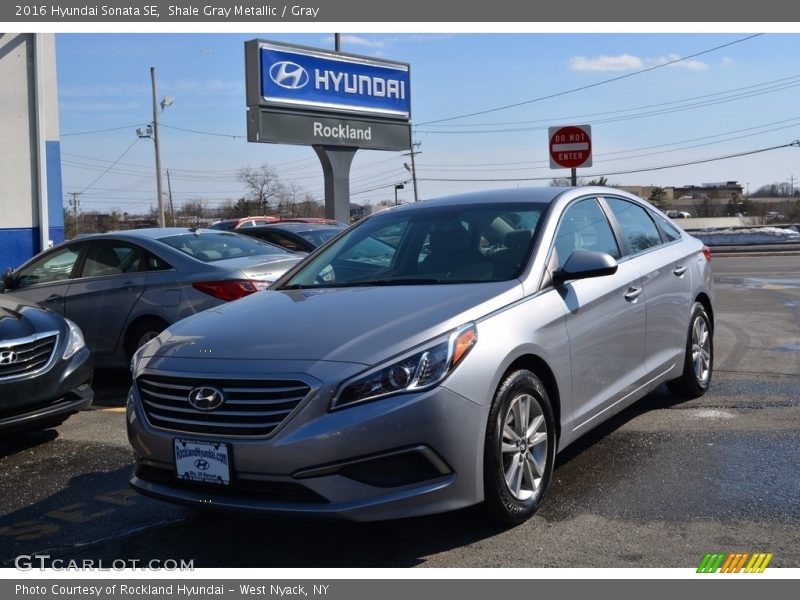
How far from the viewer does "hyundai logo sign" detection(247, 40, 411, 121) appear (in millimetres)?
20344

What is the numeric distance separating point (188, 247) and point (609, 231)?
13.6 ft

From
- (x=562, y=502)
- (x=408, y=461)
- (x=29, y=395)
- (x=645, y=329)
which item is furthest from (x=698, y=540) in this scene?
(x=29, y=395)

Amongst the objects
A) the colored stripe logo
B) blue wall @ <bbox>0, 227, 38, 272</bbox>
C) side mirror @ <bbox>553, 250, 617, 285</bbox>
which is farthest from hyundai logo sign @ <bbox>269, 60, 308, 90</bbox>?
the colored stripe logo

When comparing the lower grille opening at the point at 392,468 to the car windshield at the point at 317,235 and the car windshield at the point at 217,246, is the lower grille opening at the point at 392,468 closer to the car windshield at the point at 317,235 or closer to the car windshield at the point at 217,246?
the car windshield at the point at 217,246

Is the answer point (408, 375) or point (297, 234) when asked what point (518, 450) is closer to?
point (408, 375)

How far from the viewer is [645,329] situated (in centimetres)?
546

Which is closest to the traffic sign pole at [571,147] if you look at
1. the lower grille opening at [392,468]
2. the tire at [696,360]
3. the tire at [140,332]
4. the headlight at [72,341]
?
the tire at [696,360]

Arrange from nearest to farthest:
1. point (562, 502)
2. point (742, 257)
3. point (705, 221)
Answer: point (562, 502), point (742, 257), point (705, 221)

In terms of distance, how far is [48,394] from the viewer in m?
5.87

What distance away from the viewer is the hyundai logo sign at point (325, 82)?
2034 centimetres

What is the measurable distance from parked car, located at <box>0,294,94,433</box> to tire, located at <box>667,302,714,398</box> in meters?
4.35

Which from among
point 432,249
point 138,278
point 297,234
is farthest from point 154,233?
point 432,249

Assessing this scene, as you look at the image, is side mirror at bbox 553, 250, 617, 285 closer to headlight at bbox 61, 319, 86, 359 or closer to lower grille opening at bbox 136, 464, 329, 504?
lower grille opening at bbox 136, 464, 329, 504

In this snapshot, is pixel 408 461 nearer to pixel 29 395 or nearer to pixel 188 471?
pixel 188 471
